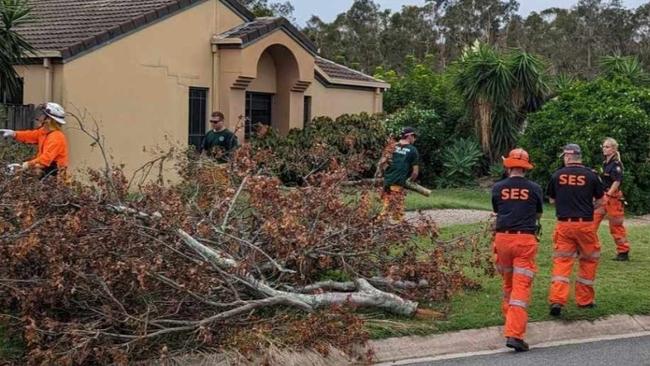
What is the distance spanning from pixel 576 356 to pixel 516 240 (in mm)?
1090

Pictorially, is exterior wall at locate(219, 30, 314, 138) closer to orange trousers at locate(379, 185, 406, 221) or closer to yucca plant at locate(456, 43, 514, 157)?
yucca plant at locate(456, 43, 514, 157)

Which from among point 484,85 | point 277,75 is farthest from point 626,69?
point 277,75

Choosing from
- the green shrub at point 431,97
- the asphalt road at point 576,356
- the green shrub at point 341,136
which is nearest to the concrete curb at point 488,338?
the asphalt road at point 576,356

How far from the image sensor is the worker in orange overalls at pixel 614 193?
1123 cm

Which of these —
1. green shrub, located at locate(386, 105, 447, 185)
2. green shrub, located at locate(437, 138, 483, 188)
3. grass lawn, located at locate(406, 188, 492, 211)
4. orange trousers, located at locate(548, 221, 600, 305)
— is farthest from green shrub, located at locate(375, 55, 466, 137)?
orange trousers, located at locate(548, 221, 600, 305)

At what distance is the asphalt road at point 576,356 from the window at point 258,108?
41.8ft

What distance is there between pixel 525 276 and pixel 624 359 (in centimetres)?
104

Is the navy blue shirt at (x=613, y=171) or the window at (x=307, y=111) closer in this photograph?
the navy blue shirt at (x=613, y=171)

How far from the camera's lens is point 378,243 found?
8.36 metres

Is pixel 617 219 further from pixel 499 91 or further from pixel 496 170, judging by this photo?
pixel 499 91

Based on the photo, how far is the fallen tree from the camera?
263 inches

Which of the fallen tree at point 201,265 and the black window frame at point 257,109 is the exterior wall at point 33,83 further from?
the fallen tree at point 201,265

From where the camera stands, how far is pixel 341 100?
75.9 feet

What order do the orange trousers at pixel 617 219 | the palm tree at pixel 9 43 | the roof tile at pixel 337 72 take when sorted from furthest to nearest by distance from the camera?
the roof tile at pixel 337 72
the palm tree at pixel 9 43
the orange trousers at pixel 617 219
